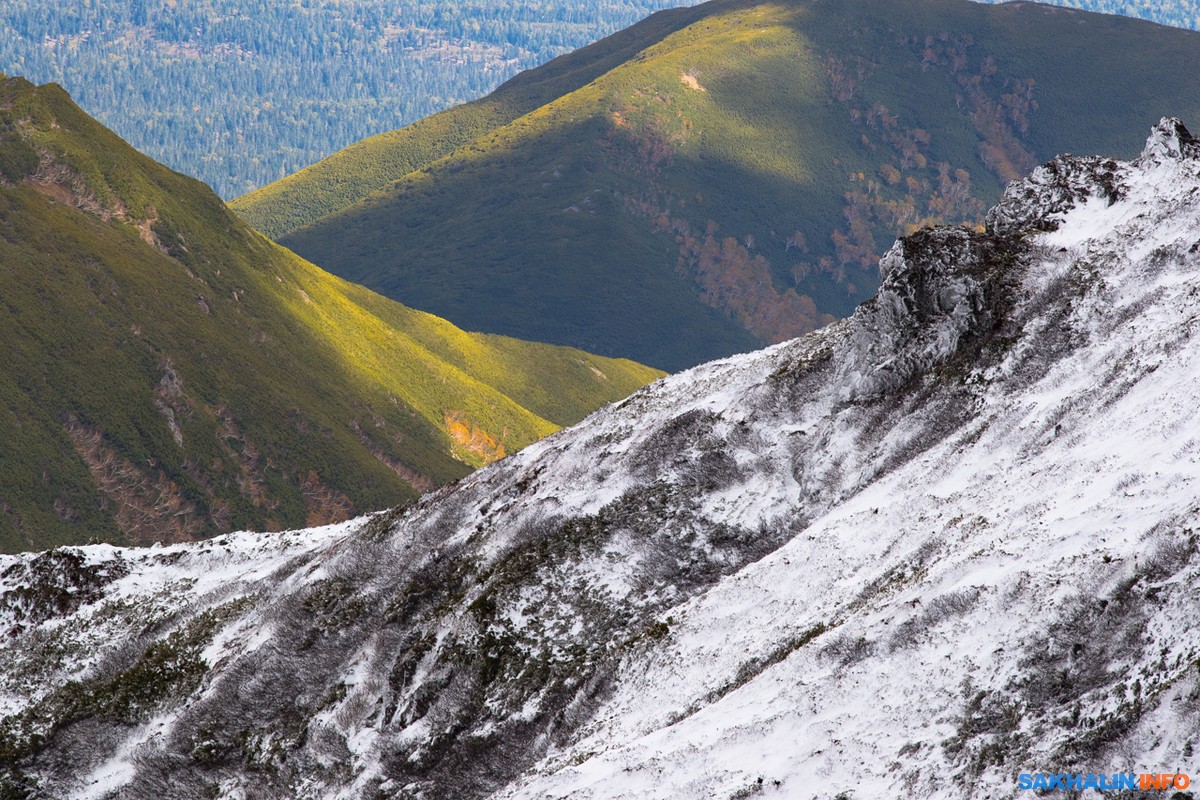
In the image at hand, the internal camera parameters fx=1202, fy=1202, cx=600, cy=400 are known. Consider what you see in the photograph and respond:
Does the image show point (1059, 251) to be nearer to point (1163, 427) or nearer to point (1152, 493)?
point (1163, 427)

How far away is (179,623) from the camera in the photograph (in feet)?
271

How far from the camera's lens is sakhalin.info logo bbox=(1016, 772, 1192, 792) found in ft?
107

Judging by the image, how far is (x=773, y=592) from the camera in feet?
185

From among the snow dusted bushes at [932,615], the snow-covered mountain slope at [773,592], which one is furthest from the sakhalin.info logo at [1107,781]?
the snow dusted bushes at [932,615]

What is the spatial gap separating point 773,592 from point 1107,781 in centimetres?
2330

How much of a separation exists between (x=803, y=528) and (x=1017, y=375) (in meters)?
13.9

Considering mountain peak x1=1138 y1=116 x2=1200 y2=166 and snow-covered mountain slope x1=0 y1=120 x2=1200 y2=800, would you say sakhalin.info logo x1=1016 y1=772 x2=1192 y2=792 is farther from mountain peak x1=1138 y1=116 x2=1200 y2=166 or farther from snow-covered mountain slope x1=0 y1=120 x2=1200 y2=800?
mountain peak x1=1138 y1=116 x2=1200 y2=166

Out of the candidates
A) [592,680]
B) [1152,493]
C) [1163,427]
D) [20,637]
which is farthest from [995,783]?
[20,637]

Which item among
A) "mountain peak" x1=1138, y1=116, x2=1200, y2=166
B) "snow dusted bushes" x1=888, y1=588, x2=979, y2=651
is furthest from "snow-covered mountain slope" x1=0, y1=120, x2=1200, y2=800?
"mountain peak" x1=1138, y1=116, x2=1200, y2=166

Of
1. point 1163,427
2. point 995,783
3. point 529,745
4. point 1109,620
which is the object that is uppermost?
point 1163,427

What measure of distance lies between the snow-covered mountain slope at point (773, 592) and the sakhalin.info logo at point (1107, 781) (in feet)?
1.11

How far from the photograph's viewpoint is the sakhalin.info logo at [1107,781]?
32.8 metres

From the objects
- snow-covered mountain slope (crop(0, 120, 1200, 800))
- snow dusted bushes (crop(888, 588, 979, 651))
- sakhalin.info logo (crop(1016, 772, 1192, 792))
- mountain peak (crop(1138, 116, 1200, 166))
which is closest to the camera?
sakhalin.info logo (crop(1016, 772, 1192, 792))

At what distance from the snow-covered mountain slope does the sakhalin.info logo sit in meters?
0.34
